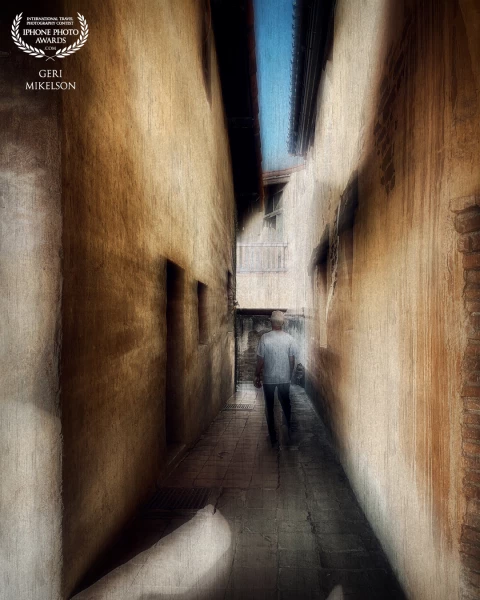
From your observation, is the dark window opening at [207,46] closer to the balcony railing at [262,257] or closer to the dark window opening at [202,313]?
the dark window opening at [202,313]

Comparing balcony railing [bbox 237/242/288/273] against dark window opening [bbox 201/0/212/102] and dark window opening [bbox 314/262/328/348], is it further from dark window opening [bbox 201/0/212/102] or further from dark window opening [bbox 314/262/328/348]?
dark window opening [bbox 201/0/212/102]

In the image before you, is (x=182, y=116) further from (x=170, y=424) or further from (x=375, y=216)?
(x=170, y=424)

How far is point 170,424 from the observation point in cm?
508

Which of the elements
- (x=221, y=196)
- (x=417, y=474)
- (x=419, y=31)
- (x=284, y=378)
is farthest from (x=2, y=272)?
(x=221, y=196)

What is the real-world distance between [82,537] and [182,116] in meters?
4.78

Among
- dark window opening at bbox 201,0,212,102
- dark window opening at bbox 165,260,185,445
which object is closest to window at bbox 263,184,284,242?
dark window opening at bbox 201,0,212,102

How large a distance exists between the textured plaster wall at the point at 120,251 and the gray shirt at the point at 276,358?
1.09 m

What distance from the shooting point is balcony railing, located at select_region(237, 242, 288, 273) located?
14.6 metres

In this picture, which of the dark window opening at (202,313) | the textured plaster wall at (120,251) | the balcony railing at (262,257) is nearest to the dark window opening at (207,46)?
the textured plaster wall at (120,251)

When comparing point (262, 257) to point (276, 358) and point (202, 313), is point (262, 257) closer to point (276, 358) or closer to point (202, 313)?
point (202, 313)

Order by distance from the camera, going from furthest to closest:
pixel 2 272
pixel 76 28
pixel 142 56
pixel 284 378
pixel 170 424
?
pixel 284 378
pixel 170 424
pixel 142 56
pixel 76 28
pixel 2 272

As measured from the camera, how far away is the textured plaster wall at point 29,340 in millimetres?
2240

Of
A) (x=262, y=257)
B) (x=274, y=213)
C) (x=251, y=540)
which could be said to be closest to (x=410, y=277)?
(x=251, y=540)

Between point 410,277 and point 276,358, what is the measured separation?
3.46 m
